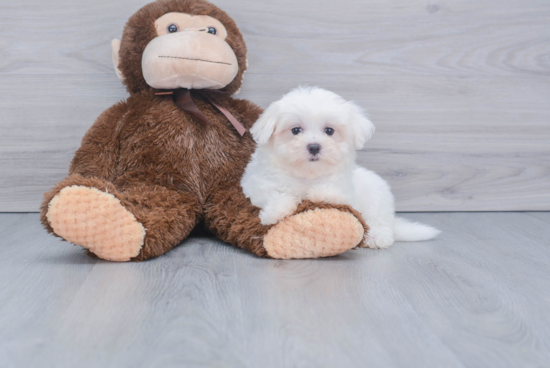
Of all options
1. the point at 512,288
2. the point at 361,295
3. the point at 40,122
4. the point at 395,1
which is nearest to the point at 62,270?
the point at 361,295

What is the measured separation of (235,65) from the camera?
55.7 inches

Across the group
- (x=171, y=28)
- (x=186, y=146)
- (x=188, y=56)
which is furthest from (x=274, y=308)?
(x=171, y=28)

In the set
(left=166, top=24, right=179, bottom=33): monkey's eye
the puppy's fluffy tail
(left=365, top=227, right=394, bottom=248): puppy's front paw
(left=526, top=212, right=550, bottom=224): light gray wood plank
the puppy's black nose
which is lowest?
(left=526, top=212, right=550, bottom=224): light gray wood plank

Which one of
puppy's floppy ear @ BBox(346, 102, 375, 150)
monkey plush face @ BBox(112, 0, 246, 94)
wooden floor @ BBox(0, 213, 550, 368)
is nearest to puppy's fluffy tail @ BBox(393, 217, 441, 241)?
wooden floor @ BBox(0, 213, 550, 368)

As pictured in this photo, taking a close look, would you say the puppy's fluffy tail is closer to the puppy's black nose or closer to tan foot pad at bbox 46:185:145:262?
the puppy's black nose

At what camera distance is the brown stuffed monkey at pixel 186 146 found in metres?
1.18

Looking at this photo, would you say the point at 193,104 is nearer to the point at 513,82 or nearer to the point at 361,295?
the point at 361,295

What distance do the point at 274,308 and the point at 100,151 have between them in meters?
0.74

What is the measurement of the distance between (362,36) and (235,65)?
21.5 inches

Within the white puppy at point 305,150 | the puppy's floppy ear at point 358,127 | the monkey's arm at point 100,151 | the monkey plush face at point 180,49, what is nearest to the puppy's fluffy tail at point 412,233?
the white puppy at point 305,150

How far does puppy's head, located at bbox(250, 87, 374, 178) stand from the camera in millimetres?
1176

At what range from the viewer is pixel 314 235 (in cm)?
116

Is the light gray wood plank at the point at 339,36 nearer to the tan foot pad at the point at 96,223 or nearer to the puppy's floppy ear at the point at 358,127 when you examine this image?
the puppy's floppy ear at the point at 358,127

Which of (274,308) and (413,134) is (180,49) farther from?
(413,134)
